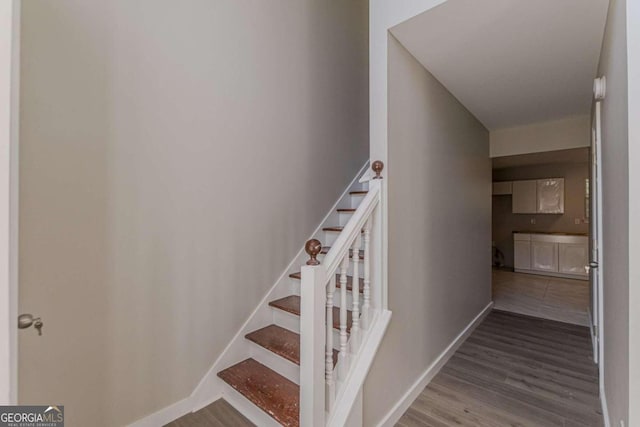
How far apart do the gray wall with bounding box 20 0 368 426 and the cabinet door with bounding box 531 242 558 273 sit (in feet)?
19.2

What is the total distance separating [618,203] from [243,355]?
221cm

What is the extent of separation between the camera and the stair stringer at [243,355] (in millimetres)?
1650

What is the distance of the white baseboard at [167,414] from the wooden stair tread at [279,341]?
48cm

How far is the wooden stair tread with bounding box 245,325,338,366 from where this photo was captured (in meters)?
1.64

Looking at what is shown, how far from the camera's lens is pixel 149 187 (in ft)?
4.99

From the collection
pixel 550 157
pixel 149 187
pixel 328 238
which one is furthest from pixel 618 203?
pixel 550 157

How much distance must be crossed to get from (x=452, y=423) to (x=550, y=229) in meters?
6.16

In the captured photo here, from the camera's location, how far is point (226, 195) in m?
1.84

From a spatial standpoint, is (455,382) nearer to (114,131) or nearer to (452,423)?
(452,423)

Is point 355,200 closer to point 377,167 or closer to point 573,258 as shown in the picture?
point 377,167

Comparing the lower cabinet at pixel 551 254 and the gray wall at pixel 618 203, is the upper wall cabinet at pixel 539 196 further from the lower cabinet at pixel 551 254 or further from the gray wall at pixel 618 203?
the gray wall at pixel 618 203

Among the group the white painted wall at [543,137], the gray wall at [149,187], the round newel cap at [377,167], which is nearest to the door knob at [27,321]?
the gray wall at [149,187]

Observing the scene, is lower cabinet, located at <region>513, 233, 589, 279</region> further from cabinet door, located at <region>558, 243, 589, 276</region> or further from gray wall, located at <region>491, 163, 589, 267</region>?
gray wall, located at <region>491, 163, 589, 267</region>

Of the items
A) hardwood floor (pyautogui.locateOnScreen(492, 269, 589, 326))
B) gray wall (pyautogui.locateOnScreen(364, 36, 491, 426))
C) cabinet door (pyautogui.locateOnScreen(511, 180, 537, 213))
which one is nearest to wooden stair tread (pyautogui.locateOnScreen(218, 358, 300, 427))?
gray wall (pyautogui.locateOnScreen(364, 36, 491, 426))
